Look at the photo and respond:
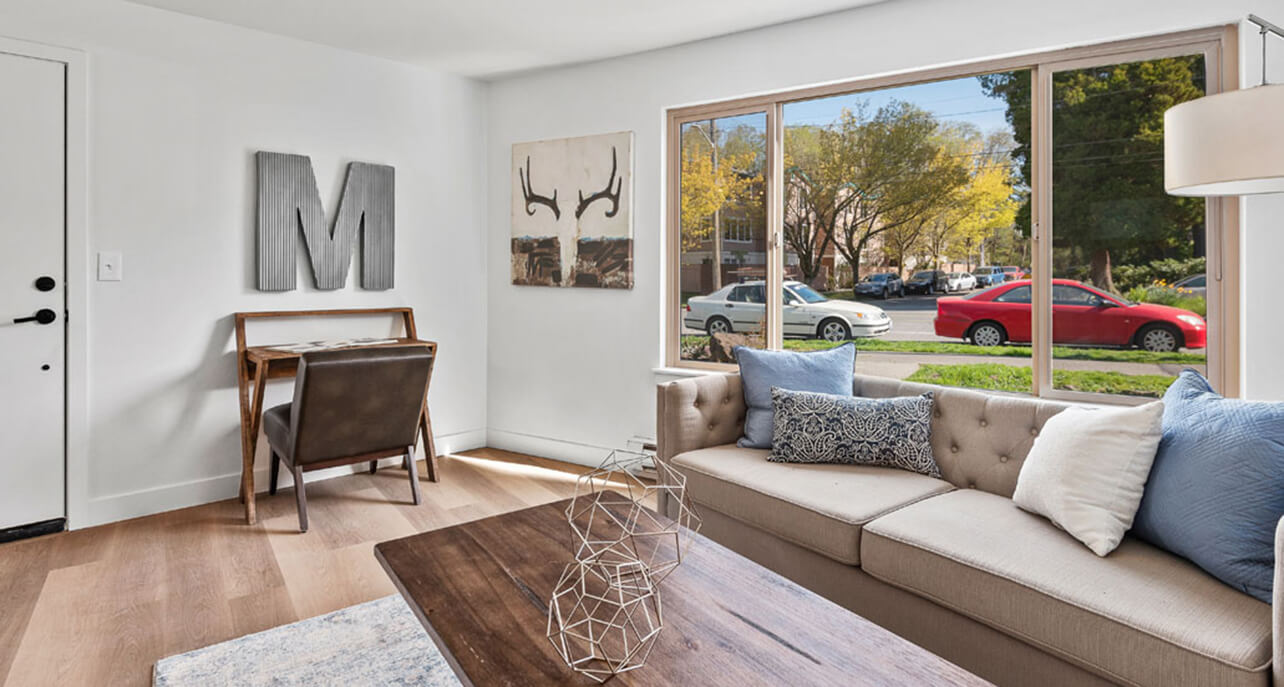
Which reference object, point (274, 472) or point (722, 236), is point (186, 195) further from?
point (722, 236)

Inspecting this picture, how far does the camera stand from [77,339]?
3.04 metres

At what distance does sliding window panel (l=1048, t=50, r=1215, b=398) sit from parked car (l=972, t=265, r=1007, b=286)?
0.66ft

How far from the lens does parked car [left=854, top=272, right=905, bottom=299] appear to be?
323 centimetres

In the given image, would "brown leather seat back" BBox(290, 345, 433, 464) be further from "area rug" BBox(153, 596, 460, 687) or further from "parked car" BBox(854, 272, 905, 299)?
"parked car" BBox(854, 272, 905, 299)

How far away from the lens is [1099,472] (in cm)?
181

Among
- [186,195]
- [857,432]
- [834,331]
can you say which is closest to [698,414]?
[857,432]

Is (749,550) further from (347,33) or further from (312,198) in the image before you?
(347,33)

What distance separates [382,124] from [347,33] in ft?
1.83

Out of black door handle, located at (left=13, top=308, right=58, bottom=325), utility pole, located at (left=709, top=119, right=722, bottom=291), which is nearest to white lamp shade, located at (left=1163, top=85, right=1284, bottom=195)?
utility pole, located at (left=709, top=119, right=722, bottom=291)

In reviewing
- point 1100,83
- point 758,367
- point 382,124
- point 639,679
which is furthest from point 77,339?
point 1100,83

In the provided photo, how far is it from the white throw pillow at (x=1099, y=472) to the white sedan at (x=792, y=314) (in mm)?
1405

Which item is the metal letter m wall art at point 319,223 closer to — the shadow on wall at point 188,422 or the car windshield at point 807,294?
the shadow on wall at point 188,422

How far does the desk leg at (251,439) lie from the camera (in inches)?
123

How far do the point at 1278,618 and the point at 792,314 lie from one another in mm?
2386
